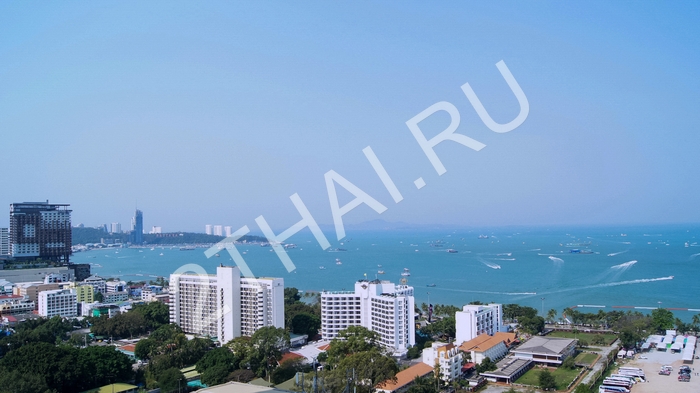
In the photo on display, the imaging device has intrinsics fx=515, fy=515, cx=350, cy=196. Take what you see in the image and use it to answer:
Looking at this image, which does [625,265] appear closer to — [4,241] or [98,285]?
[98,285]

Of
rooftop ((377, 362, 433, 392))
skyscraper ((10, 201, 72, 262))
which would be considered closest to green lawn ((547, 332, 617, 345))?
rooftop ((377, 362, 433, 392))

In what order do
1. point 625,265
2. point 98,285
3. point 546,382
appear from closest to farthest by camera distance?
point 546,382 → point 98,285 → point 625,265

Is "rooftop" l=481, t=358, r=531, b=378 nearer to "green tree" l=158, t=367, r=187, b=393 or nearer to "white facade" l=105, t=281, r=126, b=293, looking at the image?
"green tree" l=158, t=367, r=187, b=393

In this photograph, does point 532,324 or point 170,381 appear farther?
point 532,324

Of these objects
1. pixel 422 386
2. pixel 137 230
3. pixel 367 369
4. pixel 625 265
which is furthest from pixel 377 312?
pixel 137 230

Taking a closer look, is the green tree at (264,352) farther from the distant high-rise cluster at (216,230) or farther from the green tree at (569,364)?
the distant high-rise cluster at (216,230)

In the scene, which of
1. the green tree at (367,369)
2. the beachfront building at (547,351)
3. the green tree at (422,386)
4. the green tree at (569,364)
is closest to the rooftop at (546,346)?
the beachfront building at (547,351)

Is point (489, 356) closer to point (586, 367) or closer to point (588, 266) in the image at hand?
point (586, 367)
